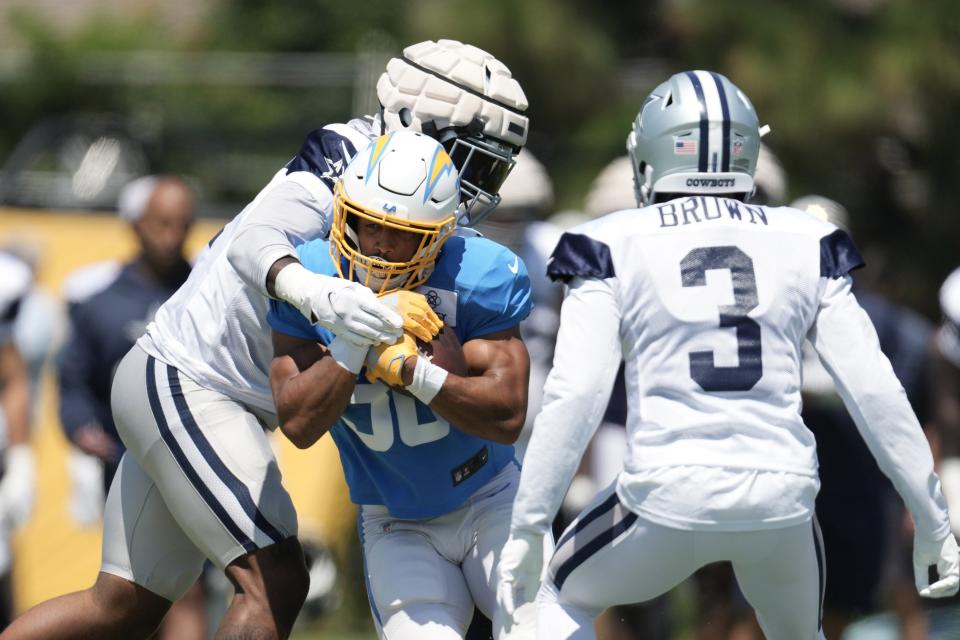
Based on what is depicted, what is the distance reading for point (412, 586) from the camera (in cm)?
373

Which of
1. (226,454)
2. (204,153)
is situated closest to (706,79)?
(226,454)

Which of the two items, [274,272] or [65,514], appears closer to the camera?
[274,272]

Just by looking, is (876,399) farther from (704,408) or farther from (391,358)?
(391,358)

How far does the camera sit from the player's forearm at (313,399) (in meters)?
3.54

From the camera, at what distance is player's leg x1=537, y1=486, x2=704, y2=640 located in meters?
3.55

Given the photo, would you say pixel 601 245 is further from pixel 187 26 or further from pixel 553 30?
pixel 187 26

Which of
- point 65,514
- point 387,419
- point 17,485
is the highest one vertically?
point 387,419

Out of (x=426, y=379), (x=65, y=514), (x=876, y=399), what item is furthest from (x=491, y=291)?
(x=65, y=514)

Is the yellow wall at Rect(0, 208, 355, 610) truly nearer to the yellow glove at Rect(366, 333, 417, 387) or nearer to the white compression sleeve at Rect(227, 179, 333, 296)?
the white compression sleeve at Rect(227, 179, 333, 296)

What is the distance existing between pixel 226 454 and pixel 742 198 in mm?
1395

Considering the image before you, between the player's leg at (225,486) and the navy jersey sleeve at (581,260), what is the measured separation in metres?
0.92

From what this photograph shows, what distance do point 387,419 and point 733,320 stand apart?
0.85 m

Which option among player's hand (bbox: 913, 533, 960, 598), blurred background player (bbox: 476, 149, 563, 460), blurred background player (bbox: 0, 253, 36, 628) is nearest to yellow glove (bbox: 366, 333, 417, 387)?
player's hand (bbox: 913, 533, 960, 598)

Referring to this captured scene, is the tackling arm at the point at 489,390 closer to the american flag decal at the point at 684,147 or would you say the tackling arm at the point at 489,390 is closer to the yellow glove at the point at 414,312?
the yellow glove at the point at 414,312
